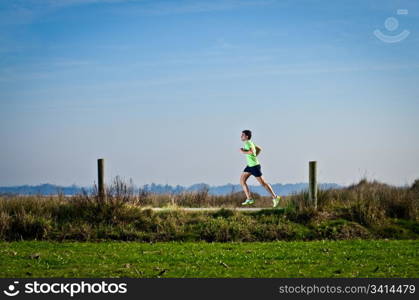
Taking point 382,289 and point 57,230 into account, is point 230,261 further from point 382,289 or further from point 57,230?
point 57,230

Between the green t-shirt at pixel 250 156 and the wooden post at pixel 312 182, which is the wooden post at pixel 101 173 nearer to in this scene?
the green t-shirt at pixel 250 156

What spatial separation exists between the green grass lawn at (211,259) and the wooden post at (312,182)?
4.32m

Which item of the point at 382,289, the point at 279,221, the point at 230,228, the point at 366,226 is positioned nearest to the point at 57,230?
the point at 230,228

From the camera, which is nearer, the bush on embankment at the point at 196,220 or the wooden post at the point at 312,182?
the bush on embankment at the point at 196,220

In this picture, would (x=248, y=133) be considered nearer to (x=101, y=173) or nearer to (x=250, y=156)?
(x=250, y=156)

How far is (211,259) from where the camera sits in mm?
16516

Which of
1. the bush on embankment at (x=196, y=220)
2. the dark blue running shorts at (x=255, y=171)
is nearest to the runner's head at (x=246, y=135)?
the dark blue running shorts at (x=255, y=171)

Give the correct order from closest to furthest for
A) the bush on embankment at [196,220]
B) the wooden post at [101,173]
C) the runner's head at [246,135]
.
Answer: the bush on embankment at [196,220] → the wooden post at [101,173] → the runner's head at [246,135]

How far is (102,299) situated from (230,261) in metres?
4.84

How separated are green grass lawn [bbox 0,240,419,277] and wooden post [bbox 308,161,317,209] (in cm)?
432

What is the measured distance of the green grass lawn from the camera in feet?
47.6

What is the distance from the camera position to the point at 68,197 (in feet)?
83.5

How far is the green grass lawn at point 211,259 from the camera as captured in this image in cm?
1452

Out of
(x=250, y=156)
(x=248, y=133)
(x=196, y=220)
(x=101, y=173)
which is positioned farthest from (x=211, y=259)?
(x=101, y=173)
